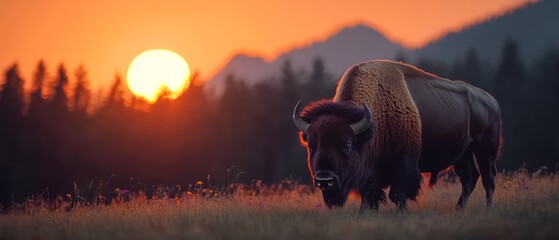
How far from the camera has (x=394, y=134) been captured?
11438 mm

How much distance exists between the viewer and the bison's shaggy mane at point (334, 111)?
34.8 ft

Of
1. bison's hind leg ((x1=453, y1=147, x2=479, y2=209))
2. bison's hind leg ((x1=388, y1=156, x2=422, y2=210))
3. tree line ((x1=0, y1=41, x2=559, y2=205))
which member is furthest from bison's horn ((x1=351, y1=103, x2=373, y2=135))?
tree line ((x1=0, y1=41, x2=559, y2=205))

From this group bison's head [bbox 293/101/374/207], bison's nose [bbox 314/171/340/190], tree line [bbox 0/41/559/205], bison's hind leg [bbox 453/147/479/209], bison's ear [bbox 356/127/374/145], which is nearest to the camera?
bison's nose [bbox 314/171/340/190]

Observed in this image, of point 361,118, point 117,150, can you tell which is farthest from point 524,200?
point 117,150

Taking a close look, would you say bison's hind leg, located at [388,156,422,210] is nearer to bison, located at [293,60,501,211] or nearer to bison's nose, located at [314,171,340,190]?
bison, located at [293,60,501,211]

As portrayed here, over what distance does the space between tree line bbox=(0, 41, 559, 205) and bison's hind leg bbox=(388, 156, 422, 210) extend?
44022 mm

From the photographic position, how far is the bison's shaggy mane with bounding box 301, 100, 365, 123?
1060cm

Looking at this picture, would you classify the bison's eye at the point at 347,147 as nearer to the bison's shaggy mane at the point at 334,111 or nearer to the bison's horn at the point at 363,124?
the bison's horn at the point at 363,124

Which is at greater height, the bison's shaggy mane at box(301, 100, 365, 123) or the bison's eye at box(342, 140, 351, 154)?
the bison's shaggy mane at box(301, 100, 365, 123)

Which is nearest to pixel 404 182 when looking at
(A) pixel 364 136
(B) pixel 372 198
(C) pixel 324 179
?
(B) pixel 372 198

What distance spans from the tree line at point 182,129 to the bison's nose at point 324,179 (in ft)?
149

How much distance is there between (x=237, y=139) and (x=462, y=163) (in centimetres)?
5238

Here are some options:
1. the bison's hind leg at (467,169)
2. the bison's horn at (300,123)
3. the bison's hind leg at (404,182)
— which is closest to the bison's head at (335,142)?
the bison's horn at (300,123)

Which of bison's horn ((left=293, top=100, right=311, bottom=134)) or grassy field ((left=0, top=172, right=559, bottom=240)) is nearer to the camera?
grassy field ((left=0, top=172, right=559, bottom=240))
